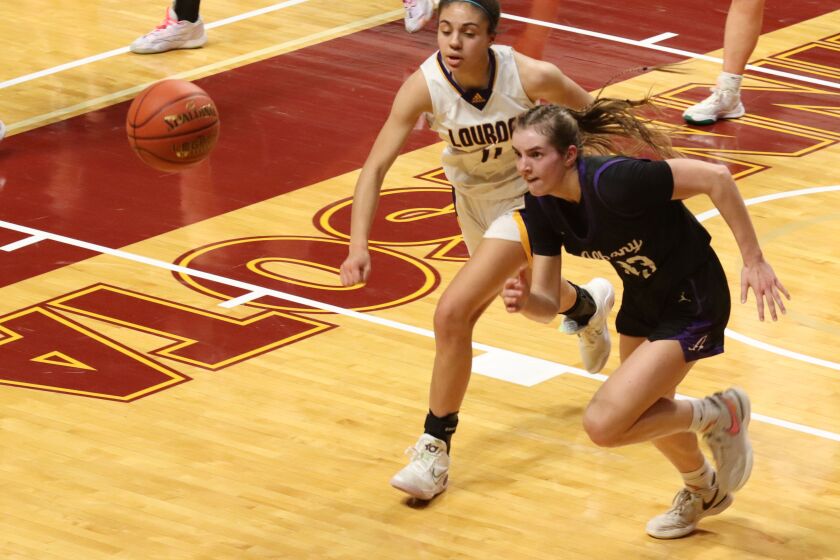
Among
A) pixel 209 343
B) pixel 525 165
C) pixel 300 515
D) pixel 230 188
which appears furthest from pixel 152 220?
pixel 525 165

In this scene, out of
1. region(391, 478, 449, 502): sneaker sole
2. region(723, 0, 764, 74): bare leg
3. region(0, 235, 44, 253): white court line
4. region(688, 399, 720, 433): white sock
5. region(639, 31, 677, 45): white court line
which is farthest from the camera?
region(639, 31, 677, 45): white court line

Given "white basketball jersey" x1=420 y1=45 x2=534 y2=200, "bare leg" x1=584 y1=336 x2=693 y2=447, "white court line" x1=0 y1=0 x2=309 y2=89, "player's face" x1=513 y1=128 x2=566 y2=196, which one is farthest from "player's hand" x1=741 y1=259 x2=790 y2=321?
"white court line" x1=0 y1=0 x2=309 y2=89

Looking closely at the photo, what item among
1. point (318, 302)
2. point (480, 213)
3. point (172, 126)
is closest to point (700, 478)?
point (480, 213)

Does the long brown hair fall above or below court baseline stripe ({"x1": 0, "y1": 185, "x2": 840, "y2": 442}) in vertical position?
above

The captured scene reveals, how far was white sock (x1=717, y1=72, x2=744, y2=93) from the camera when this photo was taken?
33.0 ft

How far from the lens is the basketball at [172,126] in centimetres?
754

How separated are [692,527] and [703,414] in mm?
428

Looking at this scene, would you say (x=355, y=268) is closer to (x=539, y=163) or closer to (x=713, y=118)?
(x=539, y=163)

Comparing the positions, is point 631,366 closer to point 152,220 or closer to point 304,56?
point 152,220

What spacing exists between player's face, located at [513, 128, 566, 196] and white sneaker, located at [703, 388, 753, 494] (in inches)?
36.7

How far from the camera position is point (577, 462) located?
6.36 metres

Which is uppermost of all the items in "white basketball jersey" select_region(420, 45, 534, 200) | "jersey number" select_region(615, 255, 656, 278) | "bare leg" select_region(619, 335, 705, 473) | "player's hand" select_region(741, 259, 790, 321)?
"white basketball jersey" select_region(420, 45, 534, 200)

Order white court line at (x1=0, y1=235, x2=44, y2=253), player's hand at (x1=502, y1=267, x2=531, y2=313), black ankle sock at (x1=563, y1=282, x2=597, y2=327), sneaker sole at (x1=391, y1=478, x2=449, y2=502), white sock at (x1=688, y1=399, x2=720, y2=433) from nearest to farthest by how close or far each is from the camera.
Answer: player's hand at (x1=502, y1=267, x2=531, y2=313)
white sock at (x1=688, y1=399, x2=720, y2=433)
sneaker sole at (x1=391, y1=478, x2=449, y2=502)
black ankle sock at (x1=563, y1=282, x2=597, y2=327)
white court line at (x1=0, y1=235, x2=44, y2=253)

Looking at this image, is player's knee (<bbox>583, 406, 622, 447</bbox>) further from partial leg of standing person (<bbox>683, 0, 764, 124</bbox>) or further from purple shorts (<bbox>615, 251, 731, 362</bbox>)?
partial leg of standing person (<bbox>683, 0, 764, 124</bbox>)
